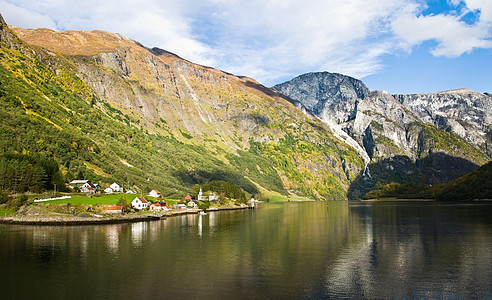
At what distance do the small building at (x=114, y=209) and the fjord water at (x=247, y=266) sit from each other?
3191 centimetres

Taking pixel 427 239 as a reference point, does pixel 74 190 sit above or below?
above

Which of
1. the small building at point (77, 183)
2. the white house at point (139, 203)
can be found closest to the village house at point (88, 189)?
the small building at point (77, 183)

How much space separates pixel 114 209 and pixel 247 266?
238ft

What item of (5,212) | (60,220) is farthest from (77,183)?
(60,220)

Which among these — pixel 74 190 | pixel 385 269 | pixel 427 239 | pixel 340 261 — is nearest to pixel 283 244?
pixel 340 261

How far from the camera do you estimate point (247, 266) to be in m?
41.6

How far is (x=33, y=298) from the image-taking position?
99.8 ft

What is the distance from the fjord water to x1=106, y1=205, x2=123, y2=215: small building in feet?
105

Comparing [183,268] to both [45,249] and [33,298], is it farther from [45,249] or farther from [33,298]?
[45,249]

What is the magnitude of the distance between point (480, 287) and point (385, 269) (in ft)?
31.9

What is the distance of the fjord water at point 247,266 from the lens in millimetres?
31891

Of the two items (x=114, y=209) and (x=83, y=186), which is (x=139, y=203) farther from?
(x=83, y=186)

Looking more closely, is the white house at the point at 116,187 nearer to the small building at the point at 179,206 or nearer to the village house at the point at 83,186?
the village house at the point at 83,186

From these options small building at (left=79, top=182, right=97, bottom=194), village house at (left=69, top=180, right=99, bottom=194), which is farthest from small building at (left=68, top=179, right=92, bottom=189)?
small building at (left=79, top=182, right=97, bottom=194)
